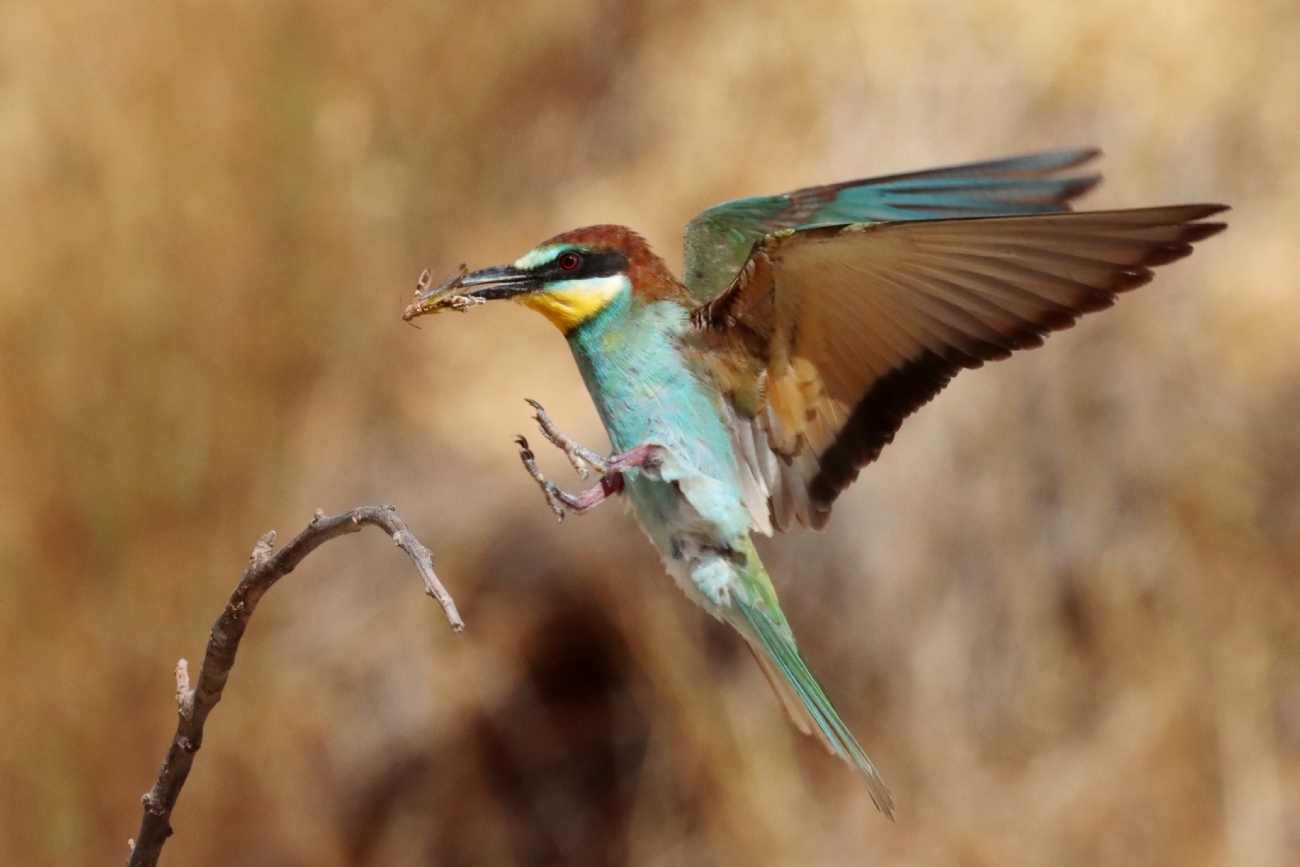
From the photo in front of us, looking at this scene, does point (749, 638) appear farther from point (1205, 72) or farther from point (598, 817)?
point (1205, 72)

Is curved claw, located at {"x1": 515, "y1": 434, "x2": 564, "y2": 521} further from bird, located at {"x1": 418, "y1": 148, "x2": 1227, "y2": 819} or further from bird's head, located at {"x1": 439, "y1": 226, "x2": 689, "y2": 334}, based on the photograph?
bird's head, located at {"x1": 439, "y1": 226, "x2": 689, "y2": 334}

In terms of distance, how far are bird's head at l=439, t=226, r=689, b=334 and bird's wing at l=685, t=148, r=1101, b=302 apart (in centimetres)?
14

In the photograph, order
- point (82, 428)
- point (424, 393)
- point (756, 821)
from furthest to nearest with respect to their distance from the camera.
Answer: point (424, 393)
point (756, 821)
point (82, 428)

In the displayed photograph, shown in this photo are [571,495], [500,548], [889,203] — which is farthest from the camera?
[500,548]

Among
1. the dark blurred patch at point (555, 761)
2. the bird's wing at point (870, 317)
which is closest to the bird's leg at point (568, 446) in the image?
the bird's wing at point (870, 317)

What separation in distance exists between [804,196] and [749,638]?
497 millimetres

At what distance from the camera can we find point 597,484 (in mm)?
1239

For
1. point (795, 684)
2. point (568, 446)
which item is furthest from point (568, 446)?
point (795, 684)

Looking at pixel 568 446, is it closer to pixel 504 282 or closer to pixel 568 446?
pixel 568 446

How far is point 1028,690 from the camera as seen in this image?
9.12 feet

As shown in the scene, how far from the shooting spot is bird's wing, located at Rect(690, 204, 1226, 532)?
1.11m

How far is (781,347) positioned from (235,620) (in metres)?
0.67

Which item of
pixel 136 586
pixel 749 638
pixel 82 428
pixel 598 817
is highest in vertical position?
pixel 82 428

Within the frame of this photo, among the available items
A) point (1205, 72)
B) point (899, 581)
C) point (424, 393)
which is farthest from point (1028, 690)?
point (1205, 72)
